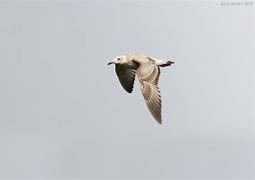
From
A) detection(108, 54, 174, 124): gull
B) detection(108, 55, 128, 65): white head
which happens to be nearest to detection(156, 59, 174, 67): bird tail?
detection(108, 54, 174, 124): gull

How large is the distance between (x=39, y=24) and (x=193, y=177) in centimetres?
81

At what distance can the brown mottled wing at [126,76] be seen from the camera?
1666mm

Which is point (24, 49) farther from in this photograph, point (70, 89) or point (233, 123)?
point (233, 123)

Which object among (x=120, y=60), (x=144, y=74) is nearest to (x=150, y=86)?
(x=144, y=74)

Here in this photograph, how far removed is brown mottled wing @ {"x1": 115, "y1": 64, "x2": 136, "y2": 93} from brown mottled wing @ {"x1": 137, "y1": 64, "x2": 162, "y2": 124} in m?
0.05

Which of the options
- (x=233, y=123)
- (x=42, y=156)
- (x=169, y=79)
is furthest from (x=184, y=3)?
(x=42, y=156)

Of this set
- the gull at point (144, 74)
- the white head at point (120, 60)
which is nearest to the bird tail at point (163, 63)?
the gull at point (144, 74)

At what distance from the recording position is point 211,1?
1789 millimetres

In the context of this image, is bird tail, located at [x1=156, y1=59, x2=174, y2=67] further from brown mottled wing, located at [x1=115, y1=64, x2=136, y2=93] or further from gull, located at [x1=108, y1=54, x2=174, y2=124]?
brown mottled wing, located at [x1=115, y1=64, x2=136, y2=93]

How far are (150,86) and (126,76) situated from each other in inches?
4.8

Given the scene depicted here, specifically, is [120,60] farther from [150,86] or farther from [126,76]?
[150,86]

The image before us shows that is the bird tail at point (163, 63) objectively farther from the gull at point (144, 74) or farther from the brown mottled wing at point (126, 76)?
the brown mottled wing at point (126, 76)

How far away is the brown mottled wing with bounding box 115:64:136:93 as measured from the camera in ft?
5.47

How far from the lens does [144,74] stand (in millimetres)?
1604
